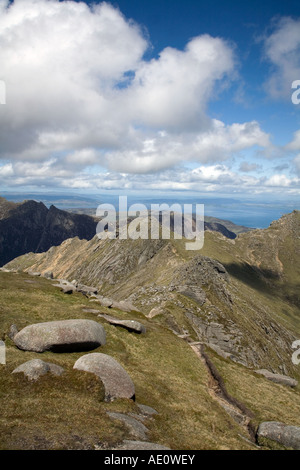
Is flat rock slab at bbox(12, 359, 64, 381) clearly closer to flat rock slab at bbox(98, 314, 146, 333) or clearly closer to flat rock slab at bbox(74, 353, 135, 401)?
flat rock slab at bbox(74, 353, 135, 401)

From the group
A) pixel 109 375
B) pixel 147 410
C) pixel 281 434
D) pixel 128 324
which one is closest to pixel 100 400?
pixel 109 375

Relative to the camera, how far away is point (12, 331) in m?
30.3

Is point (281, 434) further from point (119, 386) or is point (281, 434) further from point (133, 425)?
point (119, 386)

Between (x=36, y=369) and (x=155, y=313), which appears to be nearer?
(x=36, y=369)

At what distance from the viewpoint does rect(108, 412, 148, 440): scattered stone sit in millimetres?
17656

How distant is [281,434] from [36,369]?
2249cm

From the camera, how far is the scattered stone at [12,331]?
1171 inches

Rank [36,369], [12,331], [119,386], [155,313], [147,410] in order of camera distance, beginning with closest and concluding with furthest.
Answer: [36,369] → [147,410] → [119,386] → [12,331] → [155,313]

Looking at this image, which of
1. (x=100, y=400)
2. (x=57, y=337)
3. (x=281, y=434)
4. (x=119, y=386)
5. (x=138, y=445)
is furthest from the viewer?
(x=57, y=337)

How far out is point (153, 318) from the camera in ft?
201

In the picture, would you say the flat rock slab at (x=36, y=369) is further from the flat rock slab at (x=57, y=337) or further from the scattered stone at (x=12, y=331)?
the scattered stone at (x=12, y=331)

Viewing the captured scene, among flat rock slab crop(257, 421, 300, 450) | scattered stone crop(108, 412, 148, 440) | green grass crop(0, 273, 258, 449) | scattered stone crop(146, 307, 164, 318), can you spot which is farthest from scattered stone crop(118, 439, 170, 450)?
scattered stone crop(146, 307, 164, 318)
